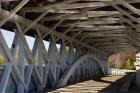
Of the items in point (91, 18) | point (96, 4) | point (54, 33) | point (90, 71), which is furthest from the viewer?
point (90, 71)

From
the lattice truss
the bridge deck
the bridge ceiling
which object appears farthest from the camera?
the bridge deck

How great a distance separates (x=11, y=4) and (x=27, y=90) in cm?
365

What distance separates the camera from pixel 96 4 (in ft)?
40.5

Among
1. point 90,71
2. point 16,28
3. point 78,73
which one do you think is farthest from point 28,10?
point 90,71

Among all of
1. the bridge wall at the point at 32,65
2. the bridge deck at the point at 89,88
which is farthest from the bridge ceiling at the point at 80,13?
→ the bridge deck at the point at 89,88

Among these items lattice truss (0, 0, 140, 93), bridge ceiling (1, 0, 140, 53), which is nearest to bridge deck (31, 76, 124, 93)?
lattice truss (0, 0, 140, 93)

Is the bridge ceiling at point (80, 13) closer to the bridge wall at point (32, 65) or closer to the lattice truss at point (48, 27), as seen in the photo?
the lattice truss at point (48, 27)

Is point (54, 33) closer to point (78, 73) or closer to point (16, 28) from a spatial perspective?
point (16, 28)

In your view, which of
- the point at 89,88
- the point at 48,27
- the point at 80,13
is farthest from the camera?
the point at 89,88

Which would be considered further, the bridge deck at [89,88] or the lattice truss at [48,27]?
the bridge deck at [89,88]

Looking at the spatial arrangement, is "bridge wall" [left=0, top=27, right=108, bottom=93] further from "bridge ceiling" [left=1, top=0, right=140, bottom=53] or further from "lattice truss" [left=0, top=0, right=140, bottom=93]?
"bridge ceiling" [left=1, top=0, right=140, bottom=53]

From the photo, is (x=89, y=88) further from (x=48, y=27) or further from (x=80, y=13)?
(x=80, y=13)

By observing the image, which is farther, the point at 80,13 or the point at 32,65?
the point at 80,13

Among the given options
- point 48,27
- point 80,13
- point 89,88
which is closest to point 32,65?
point 48,27
